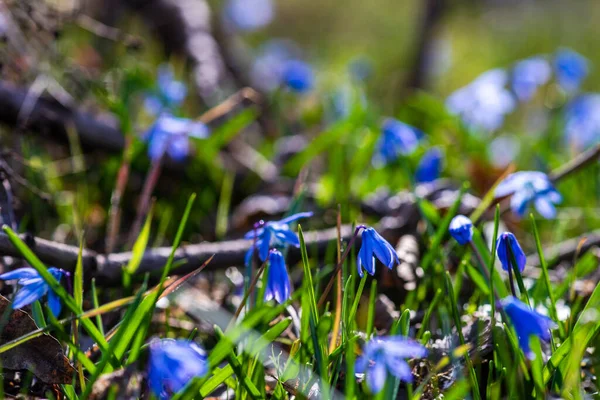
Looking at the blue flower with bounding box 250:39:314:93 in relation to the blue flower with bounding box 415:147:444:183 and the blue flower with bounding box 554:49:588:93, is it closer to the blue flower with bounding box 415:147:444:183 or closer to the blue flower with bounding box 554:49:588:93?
the blue flower with bounding box 554:49:588:93

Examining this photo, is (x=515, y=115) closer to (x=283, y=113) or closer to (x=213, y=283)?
(x=283, y=113)

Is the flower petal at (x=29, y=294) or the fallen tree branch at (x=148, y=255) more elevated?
the flower petal at (x=29, y=294)

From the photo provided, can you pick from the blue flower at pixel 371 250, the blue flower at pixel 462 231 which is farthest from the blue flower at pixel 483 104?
the blue flower at pixel 371 250

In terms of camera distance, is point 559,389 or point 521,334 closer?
point 521,334

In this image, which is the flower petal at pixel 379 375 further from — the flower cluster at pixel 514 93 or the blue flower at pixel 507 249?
the flower cluster at pixel 514 93

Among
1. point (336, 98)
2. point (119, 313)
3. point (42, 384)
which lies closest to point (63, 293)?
point (42, 384)

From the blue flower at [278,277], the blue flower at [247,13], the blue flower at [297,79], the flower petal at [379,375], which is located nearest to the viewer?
the flower petal at [379,375]

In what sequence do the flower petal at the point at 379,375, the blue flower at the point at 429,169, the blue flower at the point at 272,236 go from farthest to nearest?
the blue flower at the point at 429,169, the blue flower at the point at 272,236, the flower petal at the point at 379,375

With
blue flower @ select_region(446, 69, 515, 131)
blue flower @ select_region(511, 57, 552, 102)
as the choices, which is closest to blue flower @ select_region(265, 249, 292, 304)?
blue flower @ select_region(446, 69, 515, 131)
